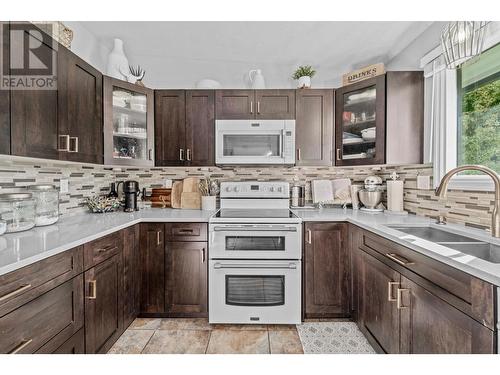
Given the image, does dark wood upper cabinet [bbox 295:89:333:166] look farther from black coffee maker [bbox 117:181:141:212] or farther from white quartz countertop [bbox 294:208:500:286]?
black coffee maker [bbox 117:181:141:212]

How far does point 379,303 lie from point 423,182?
1.09m

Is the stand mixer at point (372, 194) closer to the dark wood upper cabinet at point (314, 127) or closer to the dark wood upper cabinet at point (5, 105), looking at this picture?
the dark wood upper cabinet at point (314, 127)

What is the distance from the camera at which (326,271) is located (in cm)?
201

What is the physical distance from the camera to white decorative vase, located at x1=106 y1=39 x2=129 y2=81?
7.04ft

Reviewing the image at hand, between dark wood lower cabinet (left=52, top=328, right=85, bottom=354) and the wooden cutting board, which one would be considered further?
the wooden cutting board

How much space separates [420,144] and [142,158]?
2.47m

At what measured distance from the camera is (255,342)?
178cm

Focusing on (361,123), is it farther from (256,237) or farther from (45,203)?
(45,203)

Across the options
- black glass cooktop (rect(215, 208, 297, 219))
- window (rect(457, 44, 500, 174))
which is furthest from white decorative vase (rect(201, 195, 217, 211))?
window (rect(457, 44, 500, 174))

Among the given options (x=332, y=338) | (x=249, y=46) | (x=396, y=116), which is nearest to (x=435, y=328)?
(x=332, y=338)

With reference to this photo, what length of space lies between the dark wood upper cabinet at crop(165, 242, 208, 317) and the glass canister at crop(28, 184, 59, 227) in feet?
2.68

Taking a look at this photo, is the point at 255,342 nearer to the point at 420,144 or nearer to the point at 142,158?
the point at 142,158
